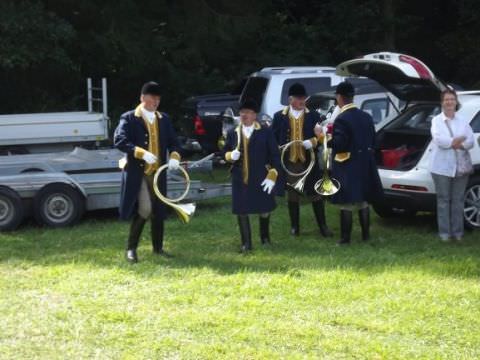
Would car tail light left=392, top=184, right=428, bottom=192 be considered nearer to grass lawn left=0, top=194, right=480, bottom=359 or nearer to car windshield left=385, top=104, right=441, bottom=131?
grass lawn left=0, top=194, right=480, bottom=359

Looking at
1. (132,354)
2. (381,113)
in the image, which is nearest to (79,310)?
(132,354)

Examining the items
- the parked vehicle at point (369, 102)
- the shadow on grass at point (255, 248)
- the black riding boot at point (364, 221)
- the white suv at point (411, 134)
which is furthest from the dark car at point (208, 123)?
the black riding boot at point (364, 221)

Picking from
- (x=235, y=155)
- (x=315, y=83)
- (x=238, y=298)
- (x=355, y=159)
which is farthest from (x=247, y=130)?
(x=315, y=83)

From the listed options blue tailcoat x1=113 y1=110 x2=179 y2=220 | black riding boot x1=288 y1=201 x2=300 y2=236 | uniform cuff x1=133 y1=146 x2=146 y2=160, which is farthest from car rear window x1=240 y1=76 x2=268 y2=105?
uniform cuff x1=133 y1=146 x2=146 y2=160

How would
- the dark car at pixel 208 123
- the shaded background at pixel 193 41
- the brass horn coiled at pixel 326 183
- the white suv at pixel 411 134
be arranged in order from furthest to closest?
1. the shaded background at pixel 193 41
2. the dark car at pixel 208 123
3. the white suv at pixel 411 134
4. the brass horn coiled at pixel 326 183

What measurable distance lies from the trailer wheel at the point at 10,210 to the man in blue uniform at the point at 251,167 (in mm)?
2949

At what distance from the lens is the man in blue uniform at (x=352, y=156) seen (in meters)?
9.53

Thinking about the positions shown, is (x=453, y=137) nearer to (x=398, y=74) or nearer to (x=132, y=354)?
(x=398, y=74)

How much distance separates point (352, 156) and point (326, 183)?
0.46 meters

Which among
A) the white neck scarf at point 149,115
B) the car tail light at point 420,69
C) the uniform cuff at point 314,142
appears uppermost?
the car tail light at point 420,69

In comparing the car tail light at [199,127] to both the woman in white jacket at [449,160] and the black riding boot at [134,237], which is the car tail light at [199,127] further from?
the black riding boot at [134,237]

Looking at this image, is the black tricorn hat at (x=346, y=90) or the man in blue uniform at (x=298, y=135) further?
the man in blue uniform at (x=298, y=135)

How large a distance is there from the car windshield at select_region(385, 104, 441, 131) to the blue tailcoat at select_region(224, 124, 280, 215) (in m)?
2.21

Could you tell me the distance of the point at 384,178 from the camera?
10375mm
